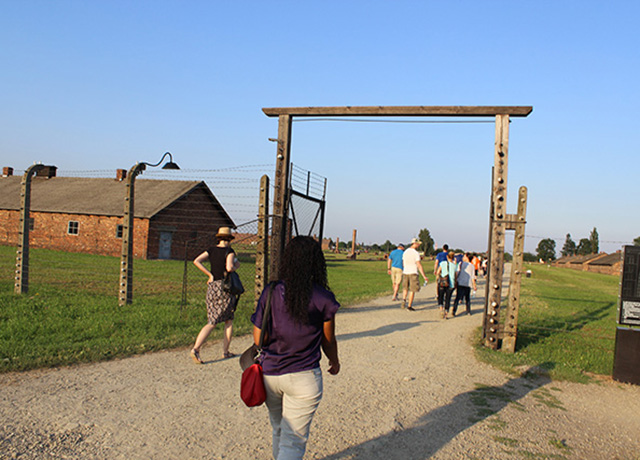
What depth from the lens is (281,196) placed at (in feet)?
31.4

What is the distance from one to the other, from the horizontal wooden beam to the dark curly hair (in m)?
6.24

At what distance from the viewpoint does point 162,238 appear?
3466 cm

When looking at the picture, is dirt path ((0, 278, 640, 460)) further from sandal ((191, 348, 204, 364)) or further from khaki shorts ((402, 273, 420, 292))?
khaki shorts ((402, 273, 420, 292))

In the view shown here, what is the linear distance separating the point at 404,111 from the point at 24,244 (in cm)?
846

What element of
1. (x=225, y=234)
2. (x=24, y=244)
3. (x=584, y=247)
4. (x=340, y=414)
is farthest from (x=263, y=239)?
(x=584, y=247)

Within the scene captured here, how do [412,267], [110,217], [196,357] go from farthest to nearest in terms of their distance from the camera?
[110,217], [412,267], [196,357]

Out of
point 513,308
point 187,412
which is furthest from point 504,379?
point 187,412

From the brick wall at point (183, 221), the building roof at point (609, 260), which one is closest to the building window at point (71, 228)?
the brick wall at point (183, 221)

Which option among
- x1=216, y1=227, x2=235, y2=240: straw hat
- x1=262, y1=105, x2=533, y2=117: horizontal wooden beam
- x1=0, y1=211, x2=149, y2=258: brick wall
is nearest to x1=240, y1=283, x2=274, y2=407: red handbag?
x1=216, y1=227, x2=235, y2=240: straw hat

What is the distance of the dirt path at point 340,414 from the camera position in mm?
4207

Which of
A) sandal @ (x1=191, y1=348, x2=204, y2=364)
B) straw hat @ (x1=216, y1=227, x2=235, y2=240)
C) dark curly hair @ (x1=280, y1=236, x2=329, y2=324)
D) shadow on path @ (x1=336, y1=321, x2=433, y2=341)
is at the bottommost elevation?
shadow on path @ (x1=336, y1=321, x2=433, y2=341)

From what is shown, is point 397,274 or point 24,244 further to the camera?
point 397,274

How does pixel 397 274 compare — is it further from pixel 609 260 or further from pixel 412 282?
pixel 609 260

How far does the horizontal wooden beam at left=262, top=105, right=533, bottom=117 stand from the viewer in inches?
Result: 347
